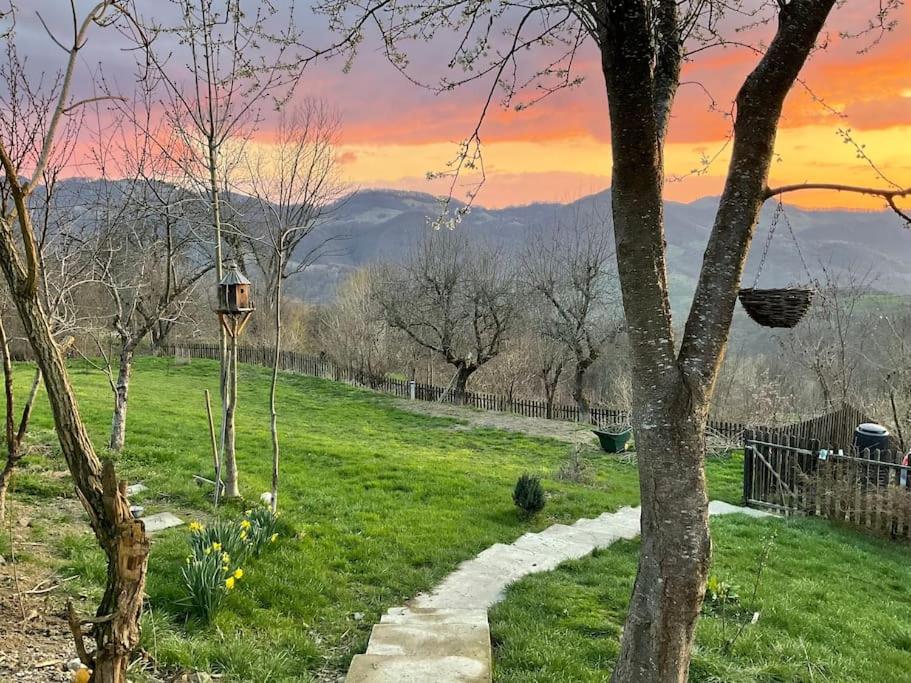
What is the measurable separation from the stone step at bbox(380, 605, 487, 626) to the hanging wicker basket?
2584 mm

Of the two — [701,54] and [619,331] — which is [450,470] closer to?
[701,54]

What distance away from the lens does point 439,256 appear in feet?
82.8

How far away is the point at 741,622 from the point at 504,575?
1.84 m

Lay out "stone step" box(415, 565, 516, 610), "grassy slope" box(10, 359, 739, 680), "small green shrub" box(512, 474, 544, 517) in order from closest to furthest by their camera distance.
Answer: "grassy slope" box(10, 359, 739, 680)
"stone step" box(415, 565, 516, 610)
"small green shrub" box(512, 474, 544, 517)

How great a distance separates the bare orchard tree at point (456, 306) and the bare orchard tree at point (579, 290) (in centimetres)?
151

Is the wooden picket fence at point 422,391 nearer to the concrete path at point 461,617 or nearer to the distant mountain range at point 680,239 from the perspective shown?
the distant mountain range at point 680,239

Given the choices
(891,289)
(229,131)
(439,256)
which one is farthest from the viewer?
(891,289)

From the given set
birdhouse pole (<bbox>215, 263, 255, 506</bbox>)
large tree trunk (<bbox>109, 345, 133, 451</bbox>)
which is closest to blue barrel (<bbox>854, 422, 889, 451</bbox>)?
birdhouse pole (<bbox>215, 263, 255, 506</bbox>)

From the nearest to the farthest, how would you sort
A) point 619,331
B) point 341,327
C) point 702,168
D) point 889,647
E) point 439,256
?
point 702,168, point 889,647, point 619,331, point 439,256, point 341,327

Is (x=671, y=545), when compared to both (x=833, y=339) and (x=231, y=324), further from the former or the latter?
(x=833, y=339)

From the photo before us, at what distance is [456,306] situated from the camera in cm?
2447

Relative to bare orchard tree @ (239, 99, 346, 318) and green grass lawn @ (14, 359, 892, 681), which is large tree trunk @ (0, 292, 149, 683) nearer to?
green grass lawn @ (14, 359, 892, 681)

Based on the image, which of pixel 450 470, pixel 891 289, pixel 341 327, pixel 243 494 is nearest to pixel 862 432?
pixel 450 470

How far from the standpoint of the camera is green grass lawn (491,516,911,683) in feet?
11.8
